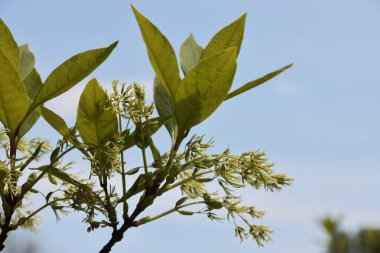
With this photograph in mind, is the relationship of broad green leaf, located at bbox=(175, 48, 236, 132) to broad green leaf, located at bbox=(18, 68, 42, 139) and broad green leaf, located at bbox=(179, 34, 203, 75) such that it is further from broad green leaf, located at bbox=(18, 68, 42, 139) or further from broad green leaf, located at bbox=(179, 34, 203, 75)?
broad green leaf, located at bbox=(18, 68, 42, 139)

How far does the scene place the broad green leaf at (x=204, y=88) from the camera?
170cm

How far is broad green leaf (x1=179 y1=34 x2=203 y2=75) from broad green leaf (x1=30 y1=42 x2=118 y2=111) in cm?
48

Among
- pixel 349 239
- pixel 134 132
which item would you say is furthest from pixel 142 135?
pixel 349 239

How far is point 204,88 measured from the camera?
1772 millimetres

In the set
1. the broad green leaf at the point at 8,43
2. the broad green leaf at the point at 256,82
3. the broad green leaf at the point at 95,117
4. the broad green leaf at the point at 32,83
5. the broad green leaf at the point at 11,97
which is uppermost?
the broad green leaf at the point at 8,43

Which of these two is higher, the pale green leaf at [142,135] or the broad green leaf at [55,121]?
the broad green leaf at [55,121]

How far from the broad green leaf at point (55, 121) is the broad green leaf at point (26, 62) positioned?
251 millimetres

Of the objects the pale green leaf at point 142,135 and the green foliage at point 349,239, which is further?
the green foliage at point 349,239

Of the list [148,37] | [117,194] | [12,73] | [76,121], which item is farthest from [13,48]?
[117,194]

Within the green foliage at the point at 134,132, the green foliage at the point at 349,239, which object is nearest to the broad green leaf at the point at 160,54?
the green foliage at the point at 134,132

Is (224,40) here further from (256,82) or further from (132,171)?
(132,171)

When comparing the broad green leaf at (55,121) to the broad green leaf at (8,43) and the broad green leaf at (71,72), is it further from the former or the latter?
the broad green leaf at (8,43)

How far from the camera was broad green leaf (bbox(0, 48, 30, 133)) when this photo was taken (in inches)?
71.0

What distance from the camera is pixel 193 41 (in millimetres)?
2305
